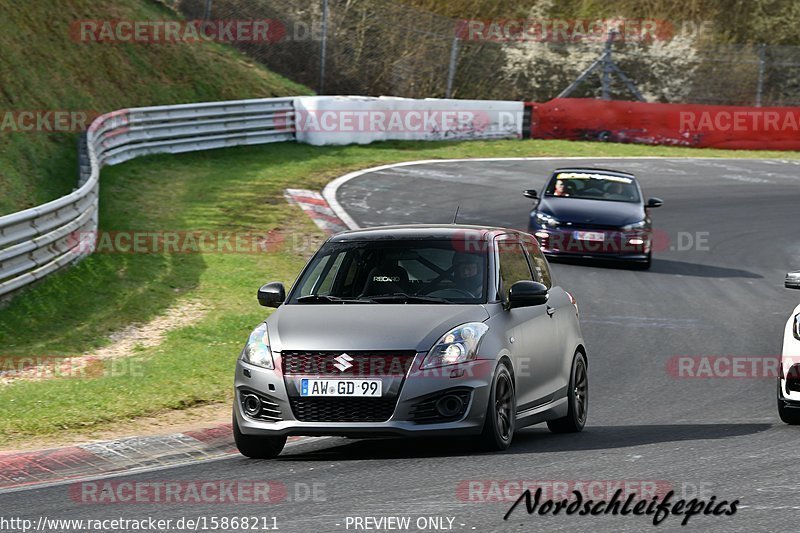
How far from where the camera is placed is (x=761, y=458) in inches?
336

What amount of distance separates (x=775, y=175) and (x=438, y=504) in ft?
88.0

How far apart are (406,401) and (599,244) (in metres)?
13.1

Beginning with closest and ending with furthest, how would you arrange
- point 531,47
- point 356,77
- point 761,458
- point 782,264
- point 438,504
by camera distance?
point 438,504
point 761,458
point 782,264
point 356,77
point 531,47

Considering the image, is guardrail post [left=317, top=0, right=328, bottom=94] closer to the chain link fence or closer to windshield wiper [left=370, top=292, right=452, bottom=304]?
the chain link fence

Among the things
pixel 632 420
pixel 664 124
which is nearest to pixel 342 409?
pixel 632 420

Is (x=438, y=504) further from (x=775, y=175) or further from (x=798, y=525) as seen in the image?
(x=775, y=175)

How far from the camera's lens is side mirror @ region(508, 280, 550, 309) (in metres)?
9.16

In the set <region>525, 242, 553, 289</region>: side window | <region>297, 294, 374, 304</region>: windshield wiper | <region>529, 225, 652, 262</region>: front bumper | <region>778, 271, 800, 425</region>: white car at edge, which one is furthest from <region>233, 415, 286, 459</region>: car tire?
<region>529, 225, 652, 262</region>: front bumper

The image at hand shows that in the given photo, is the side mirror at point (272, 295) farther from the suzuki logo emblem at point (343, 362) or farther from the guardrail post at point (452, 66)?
the guardrail post at point (452, 66)

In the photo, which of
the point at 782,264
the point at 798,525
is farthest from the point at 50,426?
the point at 782,264

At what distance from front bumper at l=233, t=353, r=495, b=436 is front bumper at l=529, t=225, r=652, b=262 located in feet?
41.3

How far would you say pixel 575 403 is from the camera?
10500mm

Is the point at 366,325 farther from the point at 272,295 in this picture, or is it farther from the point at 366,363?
the point at 272,295

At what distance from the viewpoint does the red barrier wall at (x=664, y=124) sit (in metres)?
36.5
